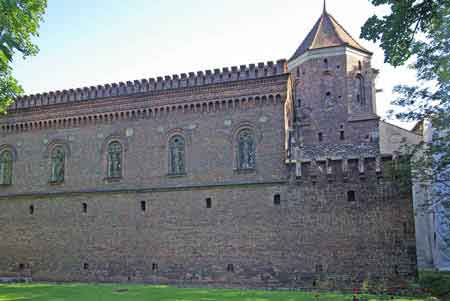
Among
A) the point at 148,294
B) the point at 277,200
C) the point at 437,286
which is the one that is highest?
the point at 277,200

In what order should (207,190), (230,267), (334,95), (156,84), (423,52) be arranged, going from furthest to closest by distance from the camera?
(334,95) → (156,84) → (207,190) → (230,267) → (423,52)

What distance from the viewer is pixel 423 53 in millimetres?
14430

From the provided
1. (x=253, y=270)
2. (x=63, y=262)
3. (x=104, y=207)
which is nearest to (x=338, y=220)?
(x=253, y=270)

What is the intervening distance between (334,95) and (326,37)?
157 inches

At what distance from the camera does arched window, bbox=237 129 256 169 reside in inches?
846

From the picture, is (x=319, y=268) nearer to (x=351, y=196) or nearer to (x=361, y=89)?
(x=351, y=196)

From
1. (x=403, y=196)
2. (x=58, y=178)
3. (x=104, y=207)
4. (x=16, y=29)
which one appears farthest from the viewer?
(x=58, y=178)

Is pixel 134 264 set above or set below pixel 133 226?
below

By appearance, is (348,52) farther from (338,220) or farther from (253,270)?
(253,270)

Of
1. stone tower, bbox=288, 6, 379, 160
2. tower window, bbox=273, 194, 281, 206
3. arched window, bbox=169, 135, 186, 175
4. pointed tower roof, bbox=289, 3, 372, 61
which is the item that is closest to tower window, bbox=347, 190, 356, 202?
tower window, bbox=273, 194, 281, 206

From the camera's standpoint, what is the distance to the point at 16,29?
1714 cm

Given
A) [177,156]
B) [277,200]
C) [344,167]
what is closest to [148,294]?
[277,200]

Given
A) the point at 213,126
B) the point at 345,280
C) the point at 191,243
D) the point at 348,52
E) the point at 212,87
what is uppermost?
the point at 348,52

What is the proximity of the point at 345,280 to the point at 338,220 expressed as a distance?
94.7 inches
